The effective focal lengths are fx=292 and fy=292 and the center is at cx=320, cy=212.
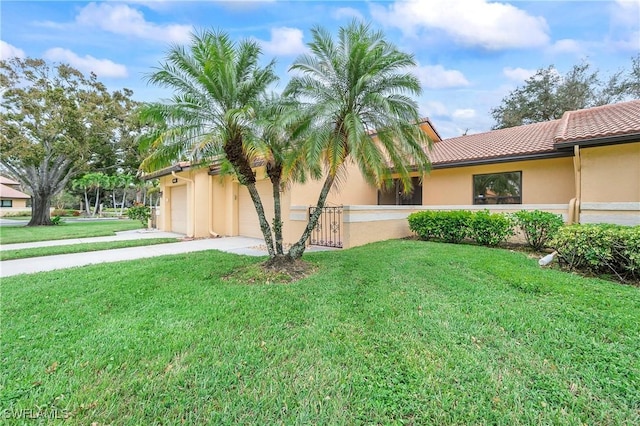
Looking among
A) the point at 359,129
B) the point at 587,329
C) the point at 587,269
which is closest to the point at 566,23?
the point at 587,269

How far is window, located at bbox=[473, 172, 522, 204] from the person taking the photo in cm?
1256

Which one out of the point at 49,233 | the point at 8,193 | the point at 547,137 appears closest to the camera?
the point at 547,137

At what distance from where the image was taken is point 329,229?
40.9ft

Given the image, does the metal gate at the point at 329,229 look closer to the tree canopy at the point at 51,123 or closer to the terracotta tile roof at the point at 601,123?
the terracotta tile roof at the point at 601,123

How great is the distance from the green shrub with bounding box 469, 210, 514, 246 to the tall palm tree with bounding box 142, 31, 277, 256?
8026 millimetres

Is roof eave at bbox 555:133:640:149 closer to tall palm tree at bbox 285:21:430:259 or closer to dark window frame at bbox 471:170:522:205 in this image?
dark window frame at bbox 471:170:522:205

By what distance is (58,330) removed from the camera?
14.6ft

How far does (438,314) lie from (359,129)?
4.20m

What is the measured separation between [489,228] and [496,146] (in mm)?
5810

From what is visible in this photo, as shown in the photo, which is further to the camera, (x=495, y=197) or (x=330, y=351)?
(x=495, y=197)

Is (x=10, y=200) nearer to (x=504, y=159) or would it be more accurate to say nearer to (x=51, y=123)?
(x=51, y=123)

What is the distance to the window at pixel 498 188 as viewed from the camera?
1256cm

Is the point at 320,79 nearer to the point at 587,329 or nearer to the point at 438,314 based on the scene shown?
the point at 438,314

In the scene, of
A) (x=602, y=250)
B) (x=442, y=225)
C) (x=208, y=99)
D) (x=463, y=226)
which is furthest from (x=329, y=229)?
(x=602, y=250)
